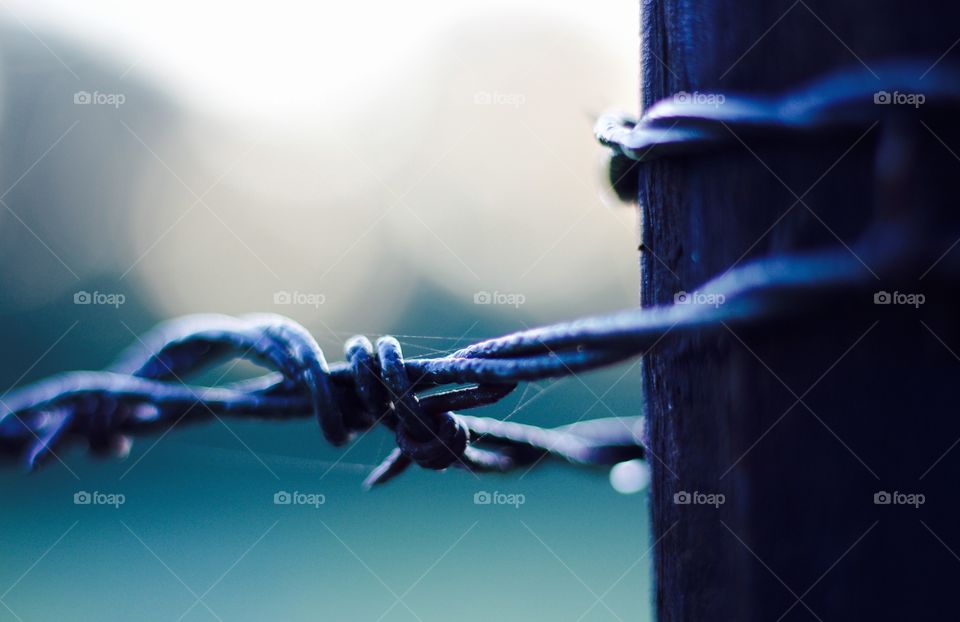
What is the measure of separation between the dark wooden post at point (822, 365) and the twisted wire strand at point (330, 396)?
0.15 meters

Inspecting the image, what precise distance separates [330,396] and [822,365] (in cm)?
46

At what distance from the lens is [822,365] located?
25.2 inches

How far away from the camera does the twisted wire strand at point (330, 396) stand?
791 millimetres

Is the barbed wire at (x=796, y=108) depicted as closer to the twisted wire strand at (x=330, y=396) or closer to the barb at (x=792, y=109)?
the barb at (x=792, y=109)

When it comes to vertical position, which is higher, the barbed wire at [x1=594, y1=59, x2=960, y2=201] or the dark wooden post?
the barbed wire at [x1=594, y1=59, x2=960, y2=201]

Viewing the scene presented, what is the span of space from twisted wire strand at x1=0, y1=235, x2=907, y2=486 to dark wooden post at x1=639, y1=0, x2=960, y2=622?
145 mm

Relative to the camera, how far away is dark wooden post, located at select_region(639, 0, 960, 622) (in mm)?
605

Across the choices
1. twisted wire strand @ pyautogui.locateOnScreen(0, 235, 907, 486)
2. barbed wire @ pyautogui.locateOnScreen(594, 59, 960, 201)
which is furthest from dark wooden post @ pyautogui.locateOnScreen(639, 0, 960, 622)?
twisted wire strand @ pyautogui.locateOnScreen(0, 235, 907, 486)

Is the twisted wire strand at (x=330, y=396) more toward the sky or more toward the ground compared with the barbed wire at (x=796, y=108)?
more toward the ground

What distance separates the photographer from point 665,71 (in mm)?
736

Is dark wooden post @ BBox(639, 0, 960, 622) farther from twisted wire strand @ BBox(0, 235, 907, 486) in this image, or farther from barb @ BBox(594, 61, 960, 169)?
twisted wire strand @ BBox(0, 235, 907, 486)

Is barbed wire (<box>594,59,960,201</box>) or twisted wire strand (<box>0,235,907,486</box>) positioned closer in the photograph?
barbed wire (<box>594,59,960,201</box>)

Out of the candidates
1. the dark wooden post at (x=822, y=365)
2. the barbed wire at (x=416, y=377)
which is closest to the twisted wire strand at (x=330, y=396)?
the barbed wire at (x=416, y=377)

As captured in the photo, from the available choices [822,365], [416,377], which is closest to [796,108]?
[822,365]
